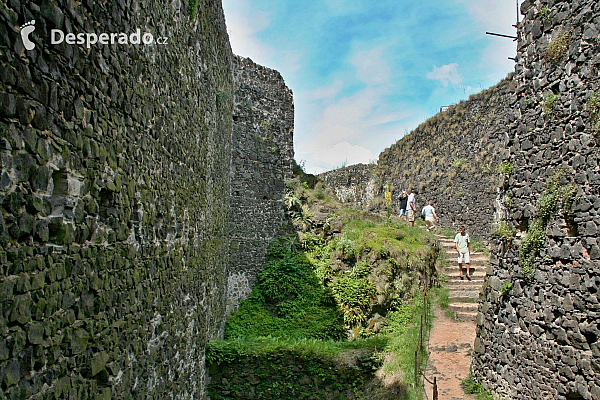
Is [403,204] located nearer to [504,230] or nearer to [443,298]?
[443,298]

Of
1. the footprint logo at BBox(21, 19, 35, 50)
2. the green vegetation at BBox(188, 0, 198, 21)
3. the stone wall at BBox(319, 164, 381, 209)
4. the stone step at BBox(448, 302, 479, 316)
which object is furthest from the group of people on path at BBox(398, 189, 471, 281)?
the footprint logo at BBox(21, 19, 35, 50)

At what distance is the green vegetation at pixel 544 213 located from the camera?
18.0ft

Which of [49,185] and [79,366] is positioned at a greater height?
[49,185]

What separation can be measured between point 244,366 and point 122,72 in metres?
6.75

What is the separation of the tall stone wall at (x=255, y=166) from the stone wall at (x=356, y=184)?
1140cm

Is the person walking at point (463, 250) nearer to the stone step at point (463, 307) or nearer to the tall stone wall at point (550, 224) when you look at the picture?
the stone step at point (463, 307)

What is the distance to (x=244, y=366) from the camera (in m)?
8.70

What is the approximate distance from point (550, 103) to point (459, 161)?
40.3ft

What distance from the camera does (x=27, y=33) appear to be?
235cm

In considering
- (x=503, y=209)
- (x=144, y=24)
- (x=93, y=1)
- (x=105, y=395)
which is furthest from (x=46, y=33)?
(x=503, y=209)

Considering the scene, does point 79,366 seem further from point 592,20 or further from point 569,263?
point 592,20

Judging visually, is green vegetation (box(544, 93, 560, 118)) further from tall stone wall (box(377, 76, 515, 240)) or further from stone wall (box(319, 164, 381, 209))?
stone wall (box(319, 164, 381, 209))

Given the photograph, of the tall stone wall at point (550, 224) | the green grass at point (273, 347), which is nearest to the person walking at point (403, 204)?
the green grass at point (273, 347)

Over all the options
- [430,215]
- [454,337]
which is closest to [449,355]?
[454,337]
